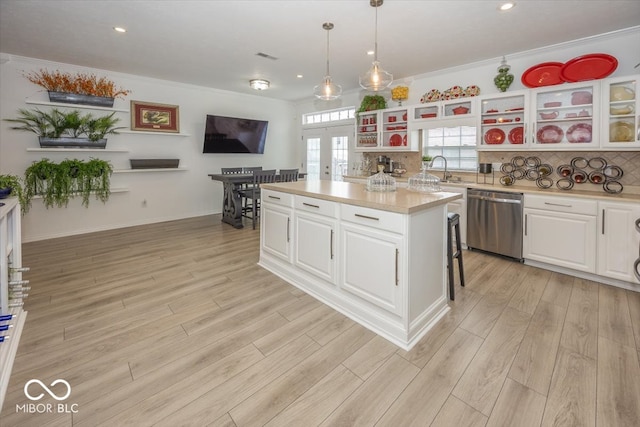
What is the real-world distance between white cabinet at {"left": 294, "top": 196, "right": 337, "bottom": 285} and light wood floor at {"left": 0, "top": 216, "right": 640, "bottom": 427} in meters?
0.30

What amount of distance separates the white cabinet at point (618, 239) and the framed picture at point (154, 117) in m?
6.46

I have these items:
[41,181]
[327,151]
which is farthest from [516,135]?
[41,181]

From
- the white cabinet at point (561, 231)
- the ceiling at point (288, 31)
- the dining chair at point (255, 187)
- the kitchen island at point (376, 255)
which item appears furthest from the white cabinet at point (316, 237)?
the dining chair at point (255, 187)

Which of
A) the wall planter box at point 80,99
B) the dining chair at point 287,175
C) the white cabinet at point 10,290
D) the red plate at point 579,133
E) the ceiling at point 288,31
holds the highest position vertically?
the ceiling at point 288,31

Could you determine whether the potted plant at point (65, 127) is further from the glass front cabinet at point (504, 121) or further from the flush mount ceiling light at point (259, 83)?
the glass front cabinet at point (504, 121)

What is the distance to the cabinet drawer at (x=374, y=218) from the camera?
6.75 feet

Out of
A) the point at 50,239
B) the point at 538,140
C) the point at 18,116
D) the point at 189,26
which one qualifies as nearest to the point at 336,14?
the point at 189,26

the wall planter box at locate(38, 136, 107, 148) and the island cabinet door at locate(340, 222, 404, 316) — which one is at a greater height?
the wall planter box at locate(38, 136, 107, 148)

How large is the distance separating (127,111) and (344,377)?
5637 millimetres

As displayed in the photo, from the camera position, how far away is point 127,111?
533 centimetres

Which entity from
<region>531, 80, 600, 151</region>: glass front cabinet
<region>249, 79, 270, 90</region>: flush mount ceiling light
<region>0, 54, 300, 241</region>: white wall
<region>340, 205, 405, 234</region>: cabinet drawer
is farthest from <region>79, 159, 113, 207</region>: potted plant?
<region>531, 80, 600, 151</region>: glass front cabinet

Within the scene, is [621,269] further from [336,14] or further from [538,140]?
[336,14]

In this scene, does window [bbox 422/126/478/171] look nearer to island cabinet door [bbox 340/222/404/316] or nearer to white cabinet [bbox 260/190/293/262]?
white cabinet [bbox 260/190/293/262]

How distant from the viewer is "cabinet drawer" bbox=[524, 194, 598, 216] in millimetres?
3092
